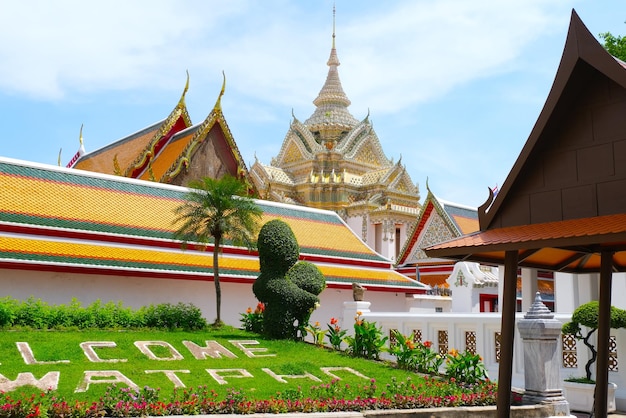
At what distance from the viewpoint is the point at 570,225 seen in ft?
14.4

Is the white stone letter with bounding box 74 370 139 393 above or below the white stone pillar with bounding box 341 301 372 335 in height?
below

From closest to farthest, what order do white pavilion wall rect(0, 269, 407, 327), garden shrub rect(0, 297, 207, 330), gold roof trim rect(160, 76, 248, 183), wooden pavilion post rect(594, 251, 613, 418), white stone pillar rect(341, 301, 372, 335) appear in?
wooden pavilion post rect(594, 251, 613, 418)
garden shrub rect(0, 297, 207, 330)
white stone pillar rect(341, 301, 372, 335)
white pavilion wall rect(0, 269, 407, 327)
gold roof trim rect(160, 76, 248, 183)

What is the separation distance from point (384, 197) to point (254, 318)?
2791 cm

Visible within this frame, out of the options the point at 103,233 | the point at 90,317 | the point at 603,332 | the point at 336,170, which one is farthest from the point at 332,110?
the point at 603,332

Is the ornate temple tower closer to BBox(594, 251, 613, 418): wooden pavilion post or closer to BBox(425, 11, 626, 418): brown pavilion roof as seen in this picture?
BBox(594, 251, 613, 418): wooden pavilion post

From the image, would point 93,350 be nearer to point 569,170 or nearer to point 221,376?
point 221,376

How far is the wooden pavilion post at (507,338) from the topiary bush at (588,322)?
16.6ft

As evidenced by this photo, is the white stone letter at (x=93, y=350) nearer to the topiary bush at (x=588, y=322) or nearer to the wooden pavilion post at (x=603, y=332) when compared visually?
the topiary bush at (x=588, y=322)

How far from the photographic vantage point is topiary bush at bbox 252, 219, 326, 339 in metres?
13.5

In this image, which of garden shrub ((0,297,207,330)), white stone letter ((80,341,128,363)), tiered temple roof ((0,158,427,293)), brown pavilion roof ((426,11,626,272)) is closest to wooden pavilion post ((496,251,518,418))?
brown pavilion roof ((426,11,626,272))

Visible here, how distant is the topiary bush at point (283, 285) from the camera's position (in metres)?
13.5

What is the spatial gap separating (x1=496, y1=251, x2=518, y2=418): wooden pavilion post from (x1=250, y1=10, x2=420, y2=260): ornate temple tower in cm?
3465

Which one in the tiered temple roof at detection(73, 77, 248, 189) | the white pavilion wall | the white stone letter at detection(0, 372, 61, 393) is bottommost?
the white stone letter at detection(0, 372, 61, 393)

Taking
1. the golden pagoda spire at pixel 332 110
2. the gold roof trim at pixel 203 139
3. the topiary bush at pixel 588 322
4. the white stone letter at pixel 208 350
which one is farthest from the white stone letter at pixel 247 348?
the golden pagoda spire at pixel 332 110
